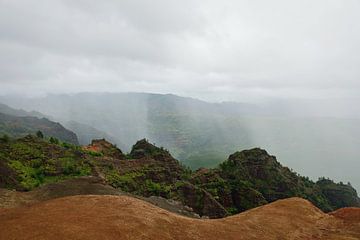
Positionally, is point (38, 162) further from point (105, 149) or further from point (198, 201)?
point (105, 149)

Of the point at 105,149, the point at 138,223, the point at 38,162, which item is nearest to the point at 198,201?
the point at 38,162

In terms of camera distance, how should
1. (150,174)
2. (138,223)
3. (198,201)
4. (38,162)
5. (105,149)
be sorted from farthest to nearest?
1. (105,149)
2. (150,174)
3. (198,201)
4. (38,162)
5. (138,223)

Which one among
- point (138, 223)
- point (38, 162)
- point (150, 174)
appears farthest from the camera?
point (150, 174)

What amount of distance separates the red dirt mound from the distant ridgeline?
17481 millimetres

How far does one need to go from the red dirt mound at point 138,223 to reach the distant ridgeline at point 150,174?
688 inches

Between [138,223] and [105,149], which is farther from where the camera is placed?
[105,149]

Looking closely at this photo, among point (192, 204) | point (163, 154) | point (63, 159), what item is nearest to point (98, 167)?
point (63, 159)

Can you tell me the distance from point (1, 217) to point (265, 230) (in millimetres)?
Result: 18709

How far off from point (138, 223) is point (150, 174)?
152 ft

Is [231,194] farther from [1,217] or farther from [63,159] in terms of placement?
[1,217]

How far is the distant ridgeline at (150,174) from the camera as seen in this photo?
155ft

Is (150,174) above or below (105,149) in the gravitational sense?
below

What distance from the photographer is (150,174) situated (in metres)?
67.2

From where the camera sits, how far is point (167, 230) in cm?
2181
